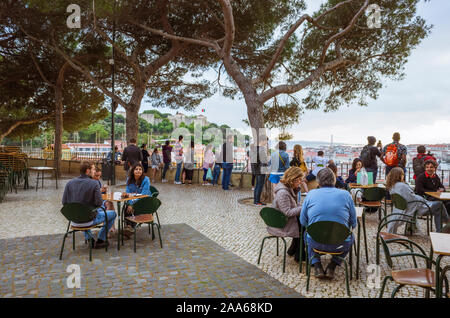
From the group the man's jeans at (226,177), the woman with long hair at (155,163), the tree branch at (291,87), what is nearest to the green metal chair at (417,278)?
the tree branch at (291,87)

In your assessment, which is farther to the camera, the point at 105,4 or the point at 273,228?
the point at 105,4

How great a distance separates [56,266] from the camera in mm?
4184

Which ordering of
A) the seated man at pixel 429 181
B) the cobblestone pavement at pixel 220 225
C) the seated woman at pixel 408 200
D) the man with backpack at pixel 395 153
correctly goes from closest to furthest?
the cobblestone pavement at pixel 220 225 < the seated woman at pixel 408 200 < the seated man at pixel 429 181 < the man with backpack at pixel 395 153

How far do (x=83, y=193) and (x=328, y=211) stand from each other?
3071 mm

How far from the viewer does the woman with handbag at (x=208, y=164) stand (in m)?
12.6

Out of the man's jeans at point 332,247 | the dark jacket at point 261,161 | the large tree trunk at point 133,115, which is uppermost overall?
the large tree trunk at point 133,115

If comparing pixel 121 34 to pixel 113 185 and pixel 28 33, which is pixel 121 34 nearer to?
pixel 28 33

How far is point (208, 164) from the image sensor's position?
12703 millimetres

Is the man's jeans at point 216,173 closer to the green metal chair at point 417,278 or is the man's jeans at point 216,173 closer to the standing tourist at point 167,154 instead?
the standing tourist at point 167,154

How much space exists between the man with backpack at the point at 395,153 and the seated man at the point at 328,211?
207 inches

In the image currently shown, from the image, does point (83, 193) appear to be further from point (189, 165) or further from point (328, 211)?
point (189, 165)

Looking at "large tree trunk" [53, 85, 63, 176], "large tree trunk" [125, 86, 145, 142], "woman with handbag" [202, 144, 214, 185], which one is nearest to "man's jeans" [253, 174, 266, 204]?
"woman with handbag" [202, 144, 214, 185]

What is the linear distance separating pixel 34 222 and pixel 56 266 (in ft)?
9.64

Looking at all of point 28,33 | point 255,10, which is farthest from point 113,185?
point 255,10
